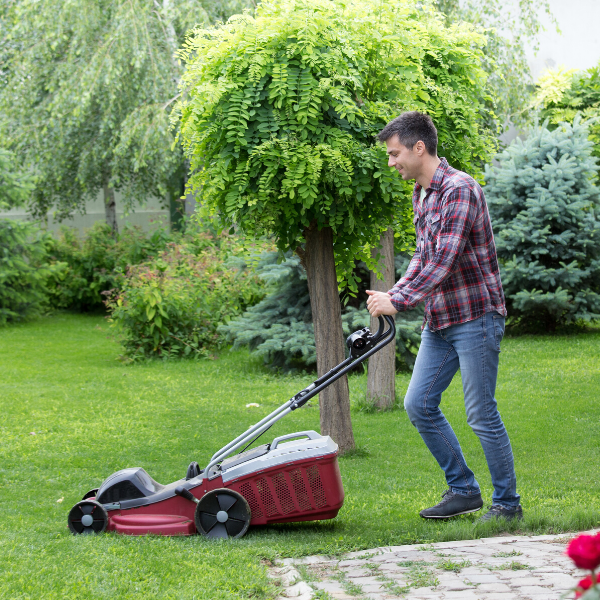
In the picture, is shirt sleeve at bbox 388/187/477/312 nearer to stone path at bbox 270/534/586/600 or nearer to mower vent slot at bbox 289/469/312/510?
mower vent slot at bbox 289/469/312/510

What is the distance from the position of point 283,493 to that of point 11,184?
1079 centimetres

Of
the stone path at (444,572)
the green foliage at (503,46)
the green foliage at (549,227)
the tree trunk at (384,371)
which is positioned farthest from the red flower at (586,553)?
the green foliage at (503,46)

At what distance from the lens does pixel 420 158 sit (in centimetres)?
388

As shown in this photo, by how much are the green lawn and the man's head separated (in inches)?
73.9

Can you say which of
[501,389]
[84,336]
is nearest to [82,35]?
[84,336]

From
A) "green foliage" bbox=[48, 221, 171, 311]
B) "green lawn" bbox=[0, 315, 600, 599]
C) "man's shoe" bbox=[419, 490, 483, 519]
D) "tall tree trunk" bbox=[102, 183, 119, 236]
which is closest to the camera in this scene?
"green lawn" bbox=[0, 315, 600, 599]

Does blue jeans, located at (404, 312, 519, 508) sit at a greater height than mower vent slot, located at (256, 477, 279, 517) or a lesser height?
greater

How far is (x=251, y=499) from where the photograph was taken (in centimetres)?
388

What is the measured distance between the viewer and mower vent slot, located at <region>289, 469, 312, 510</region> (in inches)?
150

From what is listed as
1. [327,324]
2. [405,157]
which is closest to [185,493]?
[327,324]

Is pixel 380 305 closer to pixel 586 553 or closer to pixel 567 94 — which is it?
pixel 586 553

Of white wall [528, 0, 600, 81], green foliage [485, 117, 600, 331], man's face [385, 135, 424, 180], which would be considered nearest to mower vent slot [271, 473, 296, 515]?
man's face [385, 135, 424, 180]

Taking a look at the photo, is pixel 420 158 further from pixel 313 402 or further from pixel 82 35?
pixel 82 35

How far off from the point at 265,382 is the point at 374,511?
173 inches
